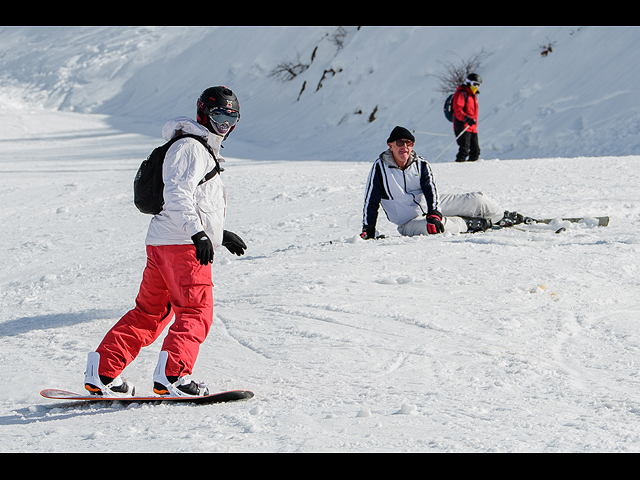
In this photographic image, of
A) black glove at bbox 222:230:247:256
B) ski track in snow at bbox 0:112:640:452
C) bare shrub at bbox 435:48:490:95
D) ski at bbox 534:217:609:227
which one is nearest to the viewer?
ski track in snow at bbox 0:112:640:452

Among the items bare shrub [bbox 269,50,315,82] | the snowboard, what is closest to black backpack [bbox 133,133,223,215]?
the snowboard

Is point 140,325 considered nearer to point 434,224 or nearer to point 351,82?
point 434,224

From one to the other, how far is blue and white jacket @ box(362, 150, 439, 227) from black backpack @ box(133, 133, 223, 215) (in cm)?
289

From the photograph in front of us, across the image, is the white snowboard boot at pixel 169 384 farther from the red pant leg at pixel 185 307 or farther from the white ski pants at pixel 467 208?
the white ski pants at pixel 467 208

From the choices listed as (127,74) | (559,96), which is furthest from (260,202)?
(127,74)

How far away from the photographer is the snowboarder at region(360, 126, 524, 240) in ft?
18.6

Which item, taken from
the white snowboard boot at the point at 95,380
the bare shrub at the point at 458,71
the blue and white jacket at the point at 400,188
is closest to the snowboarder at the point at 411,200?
the blue and white jacket at the point at 400,188

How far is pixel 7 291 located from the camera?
17.8 ft

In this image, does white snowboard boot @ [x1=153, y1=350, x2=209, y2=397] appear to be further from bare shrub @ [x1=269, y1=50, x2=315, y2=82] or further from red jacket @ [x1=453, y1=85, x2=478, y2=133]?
bare shrub @ [x1=269, y1=50, x2=315, y2=82]

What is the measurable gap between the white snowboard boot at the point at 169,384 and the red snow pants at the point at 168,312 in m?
0.02

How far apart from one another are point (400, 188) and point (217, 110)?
2956mm

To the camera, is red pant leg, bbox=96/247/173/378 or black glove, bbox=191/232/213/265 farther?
red pant leg, bbox=96/247/173/378

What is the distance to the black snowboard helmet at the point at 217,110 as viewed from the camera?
3129 mm

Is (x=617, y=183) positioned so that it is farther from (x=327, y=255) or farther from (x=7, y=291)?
(x=7, y=291)
